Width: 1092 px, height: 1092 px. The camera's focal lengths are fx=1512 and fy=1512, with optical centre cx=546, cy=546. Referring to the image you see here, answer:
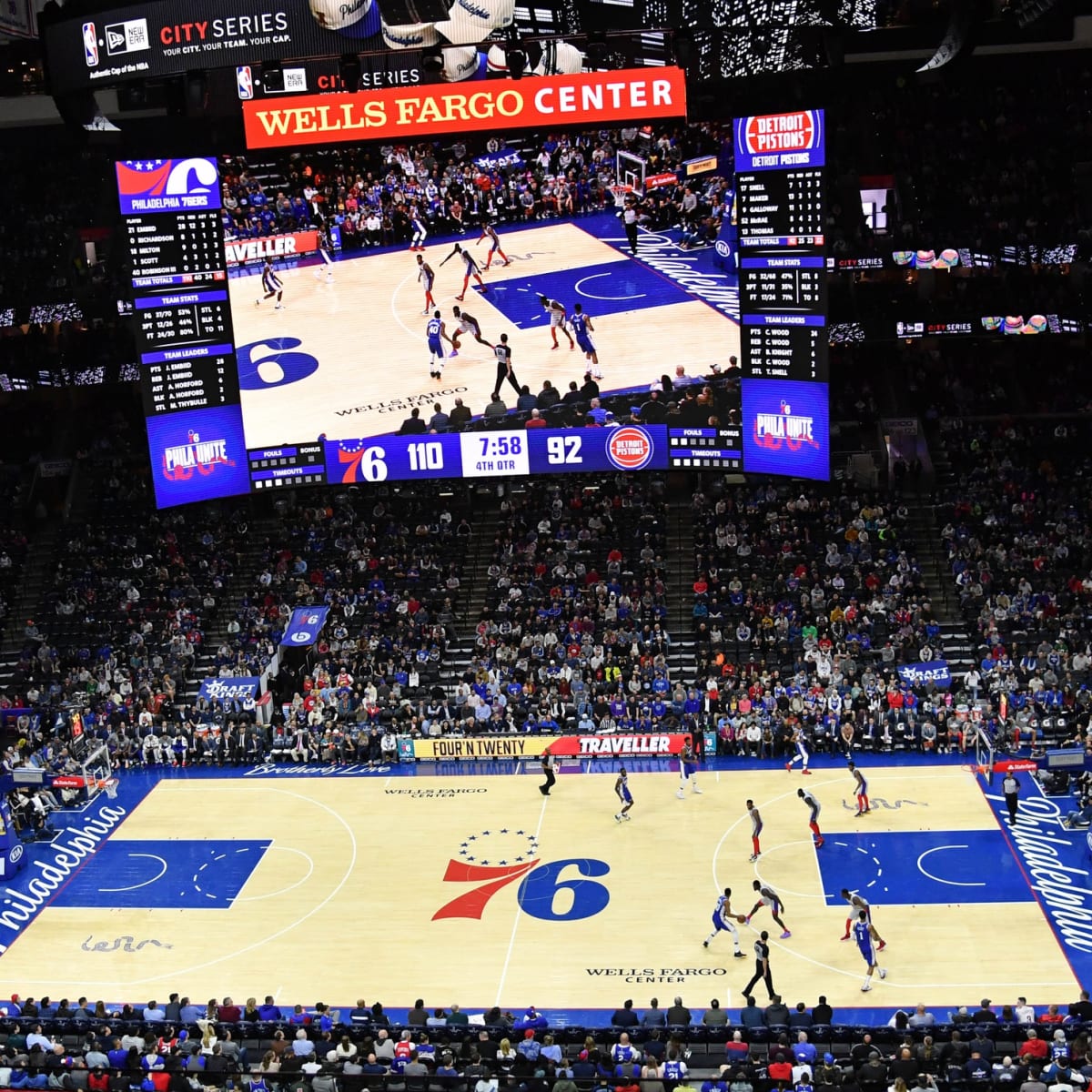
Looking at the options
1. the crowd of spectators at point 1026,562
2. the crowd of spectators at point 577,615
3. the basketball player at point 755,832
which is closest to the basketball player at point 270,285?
the crowd of spectators at point 577,615

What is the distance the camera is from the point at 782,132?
36531 millimetres

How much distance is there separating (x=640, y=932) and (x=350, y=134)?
20.6m

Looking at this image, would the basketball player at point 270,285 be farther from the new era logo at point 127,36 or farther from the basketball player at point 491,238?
the new era logo at point 127,36

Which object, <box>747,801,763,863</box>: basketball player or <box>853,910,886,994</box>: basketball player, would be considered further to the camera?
<box>747,801,763,863</box>: basketball player

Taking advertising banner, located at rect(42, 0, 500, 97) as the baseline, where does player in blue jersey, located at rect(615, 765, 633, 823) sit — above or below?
below

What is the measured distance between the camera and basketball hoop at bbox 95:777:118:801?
37.1 meters

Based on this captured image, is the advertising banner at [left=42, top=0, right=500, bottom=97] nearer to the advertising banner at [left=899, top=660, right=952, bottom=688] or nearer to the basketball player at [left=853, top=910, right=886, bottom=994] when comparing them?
the advertising banner at [left=899, top=660, right=952, bottom=688]

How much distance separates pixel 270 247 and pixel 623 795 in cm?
1690

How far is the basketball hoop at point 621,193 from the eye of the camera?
38.2m

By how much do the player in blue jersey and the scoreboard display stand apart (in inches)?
372

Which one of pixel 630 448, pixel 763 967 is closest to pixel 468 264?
pixel 630 448

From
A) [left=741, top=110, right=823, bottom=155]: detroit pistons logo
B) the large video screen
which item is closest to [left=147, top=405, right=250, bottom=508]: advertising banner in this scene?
the large video screen

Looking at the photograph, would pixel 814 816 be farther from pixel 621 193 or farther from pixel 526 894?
pixel 621 193

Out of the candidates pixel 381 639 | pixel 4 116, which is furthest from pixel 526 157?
pixel 4 116
